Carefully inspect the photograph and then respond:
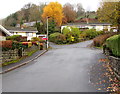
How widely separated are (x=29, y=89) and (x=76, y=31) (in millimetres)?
39263

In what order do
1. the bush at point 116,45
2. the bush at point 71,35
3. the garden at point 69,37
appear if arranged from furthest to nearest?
1. the bush at point 71,35
2. the garden at point 69,37
3. the bush at point 116,45

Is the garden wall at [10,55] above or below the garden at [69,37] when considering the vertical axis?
below

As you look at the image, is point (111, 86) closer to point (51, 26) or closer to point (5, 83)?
point (5, 83)

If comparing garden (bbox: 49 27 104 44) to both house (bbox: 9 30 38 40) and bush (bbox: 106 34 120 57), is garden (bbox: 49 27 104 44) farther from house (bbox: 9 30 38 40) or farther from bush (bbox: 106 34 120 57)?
bush (bbox: 106 34 120 57)

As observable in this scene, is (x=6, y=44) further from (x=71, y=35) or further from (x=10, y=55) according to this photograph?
(x=71, y=35)

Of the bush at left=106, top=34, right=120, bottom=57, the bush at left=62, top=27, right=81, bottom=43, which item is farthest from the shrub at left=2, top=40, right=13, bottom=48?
the bush at left=62, top=27, right=81, bottom=43

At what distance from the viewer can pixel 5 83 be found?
26.6ft

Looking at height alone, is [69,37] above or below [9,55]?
above

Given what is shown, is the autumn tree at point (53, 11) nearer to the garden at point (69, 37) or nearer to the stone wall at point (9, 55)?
the garden at point (69, 37)

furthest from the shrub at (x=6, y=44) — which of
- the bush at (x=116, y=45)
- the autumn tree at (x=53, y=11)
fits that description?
the autumn tree at (x=53, y=11)

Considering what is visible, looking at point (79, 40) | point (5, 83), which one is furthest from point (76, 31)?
point (5, 83)

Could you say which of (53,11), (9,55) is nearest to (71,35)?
(53,11)

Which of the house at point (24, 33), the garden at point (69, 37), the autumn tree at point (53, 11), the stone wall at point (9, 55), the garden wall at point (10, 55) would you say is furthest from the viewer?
the autumn tree at point (53, 11)

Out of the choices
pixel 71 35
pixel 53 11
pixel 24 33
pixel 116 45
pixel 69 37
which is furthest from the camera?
pixel 53 11
